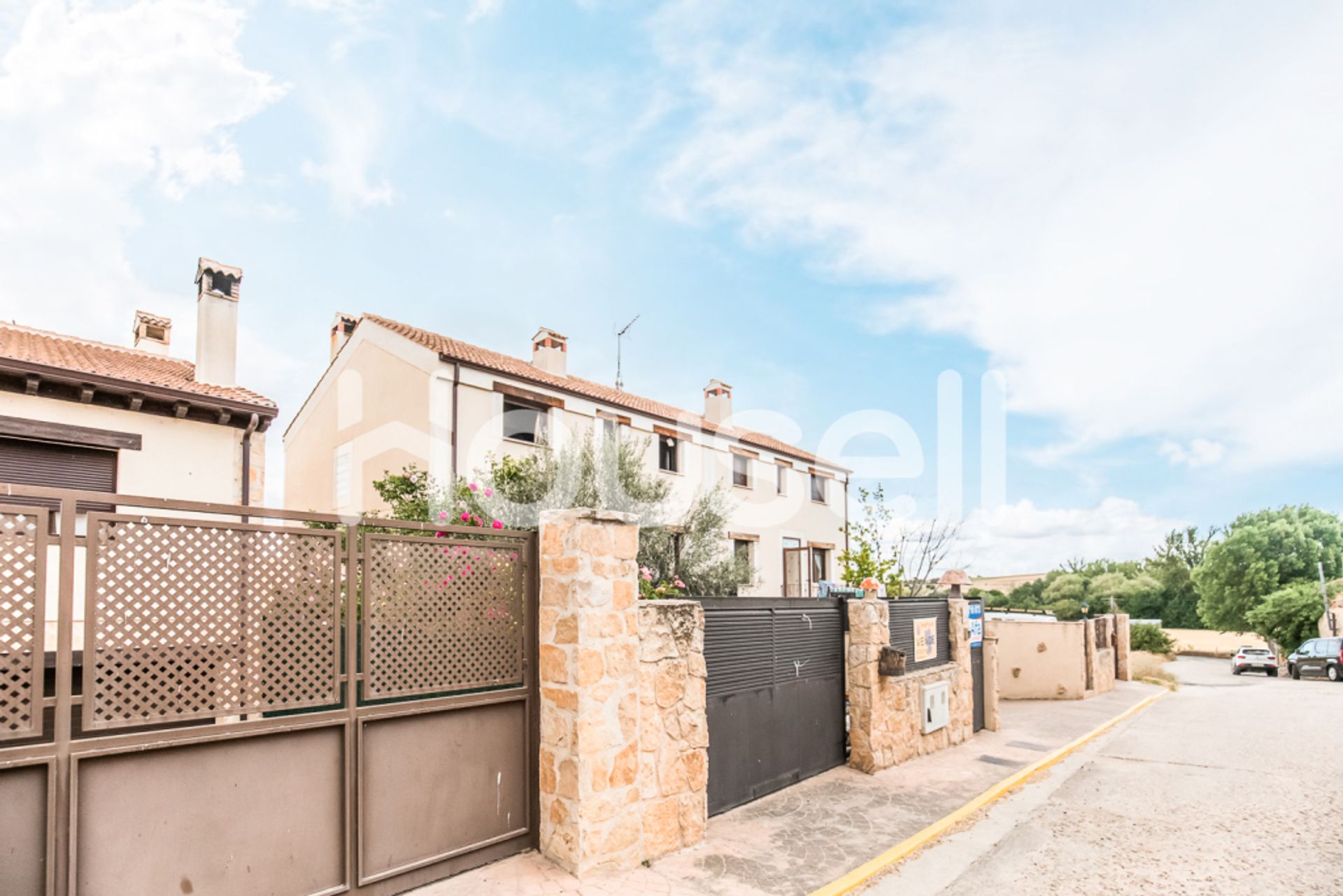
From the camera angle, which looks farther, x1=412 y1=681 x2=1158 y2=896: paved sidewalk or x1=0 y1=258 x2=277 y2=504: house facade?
x1=0 y1=258 x2=277 y2=504: house facade

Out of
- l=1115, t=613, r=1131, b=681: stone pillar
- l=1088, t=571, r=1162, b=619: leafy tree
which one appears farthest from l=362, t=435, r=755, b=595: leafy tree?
l=1088, t=571, r=1162, b=619: leafy tree

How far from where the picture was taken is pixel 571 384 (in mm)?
19297

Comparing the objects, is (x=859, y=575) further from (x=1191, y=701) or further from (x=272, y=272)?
(x=272, y=272)

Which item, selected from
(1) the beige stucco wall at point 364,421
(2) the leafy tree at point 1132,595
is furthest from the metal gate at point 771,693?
(2) the leafy tree at point 1132,595

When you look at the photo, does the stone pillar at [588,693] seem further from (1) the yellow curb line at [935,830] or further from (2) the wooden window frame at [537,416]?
(2) the wooden window frame at [537,416]

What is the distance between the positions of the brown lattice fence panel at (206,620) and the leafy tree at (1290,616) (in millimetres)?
45359

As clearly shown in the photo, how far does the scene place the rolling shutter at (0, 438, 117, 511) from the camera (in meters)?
9.57

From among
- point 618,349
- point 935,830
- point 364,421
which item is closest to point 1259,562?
point 618,349

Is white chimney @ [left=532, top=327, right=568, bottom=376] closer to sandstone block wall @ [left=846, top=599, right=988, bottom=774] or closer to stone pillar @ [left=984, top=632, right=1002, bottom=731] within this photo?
stone pillar @ [left=984, top=632, right=1002, bottom=731]

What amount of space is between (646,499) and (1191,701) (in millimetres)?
12860

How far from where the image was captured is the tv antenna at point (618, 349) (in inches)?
916

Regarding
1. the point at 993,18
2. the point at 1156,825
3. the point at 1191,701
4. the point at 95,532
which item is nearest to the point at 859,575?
the point at 1191,701

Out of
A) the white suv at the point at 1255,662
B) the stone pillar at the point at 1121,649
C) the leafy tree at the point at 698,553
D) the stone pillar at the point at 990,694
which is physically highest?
the leafy tree at the point at 698,553

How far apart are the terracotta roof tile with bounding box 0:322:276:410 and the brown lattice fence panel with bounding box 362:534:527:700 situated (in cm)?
782
